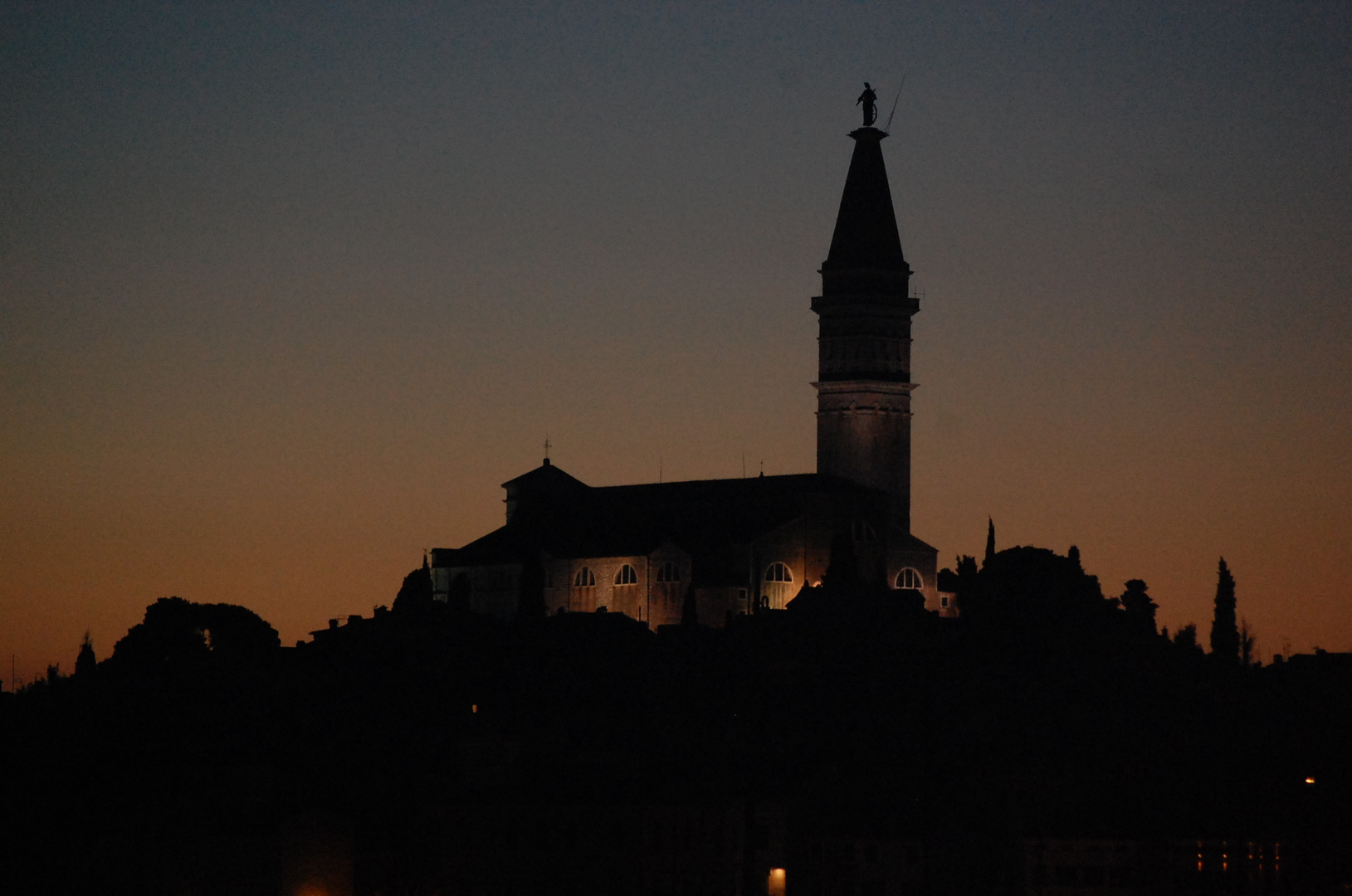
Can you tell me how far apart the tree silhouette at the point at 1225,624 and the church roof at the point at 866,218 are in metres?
19.4

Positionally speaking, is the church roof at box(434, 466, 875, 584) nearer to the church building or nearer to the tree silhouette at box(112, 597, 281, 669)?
the church building

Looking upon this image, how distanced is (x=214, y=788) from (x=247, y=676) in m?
24.4

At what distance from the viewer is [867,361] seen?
124188mm

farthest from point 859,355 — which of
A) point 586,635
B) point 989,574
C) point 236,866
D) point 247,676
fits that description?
point 236,866

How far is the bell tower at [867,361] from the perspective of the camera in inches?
4884

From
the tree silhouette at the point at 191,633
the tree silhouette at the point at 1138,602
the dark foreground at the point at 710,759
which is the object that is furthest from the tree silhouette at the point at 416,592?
the tree silhouette at the point at 1138,602

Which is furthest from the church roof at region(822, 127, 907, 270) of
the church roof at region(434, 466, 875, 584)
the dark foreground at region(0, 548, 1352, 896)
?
the dark foreground at region(0, 548, 1352, 896)

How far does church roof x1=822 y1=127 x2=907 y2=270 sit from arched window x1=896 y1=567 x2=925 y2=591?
1368cm

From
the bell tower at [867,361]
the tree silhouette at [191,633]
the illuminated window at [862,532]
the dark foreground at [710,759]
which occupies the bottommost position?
the dark foreground at [710,759]

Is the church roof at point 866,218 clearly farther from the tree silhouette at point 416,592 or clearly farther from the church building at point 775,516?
the tree silhouette at point 416,592

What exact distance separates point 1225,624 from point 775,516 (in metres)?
17.6

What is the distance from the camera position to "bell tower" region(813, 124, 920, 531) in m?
124

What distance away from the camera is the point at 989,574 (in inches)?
4606

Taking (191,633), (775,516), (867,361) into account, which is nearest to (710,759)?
(775,516)
